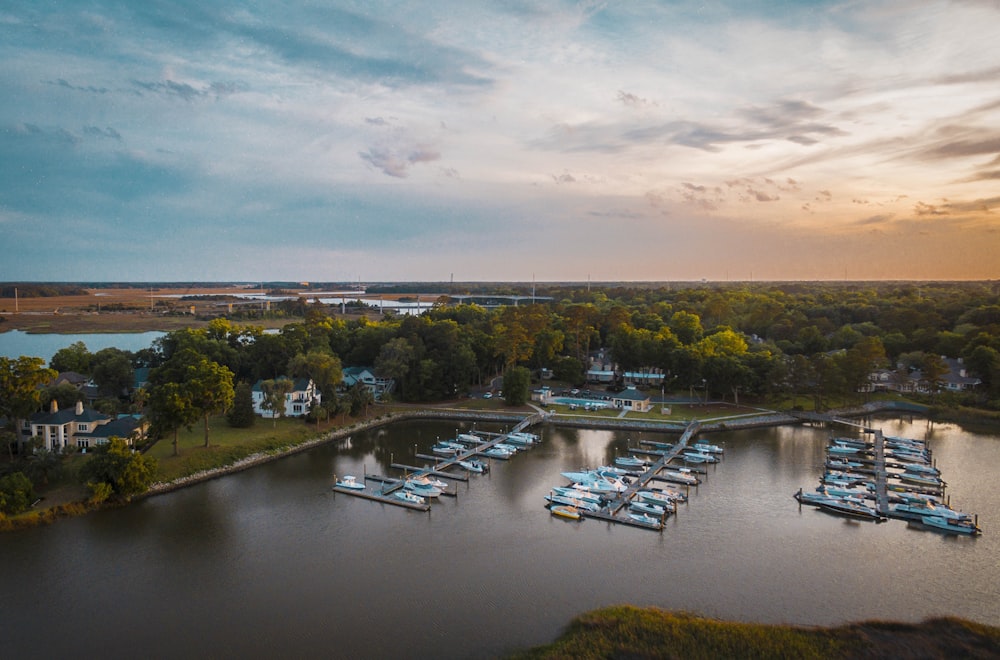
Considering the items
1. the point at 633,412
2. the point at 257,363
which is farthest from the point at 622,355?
the point at 257,363

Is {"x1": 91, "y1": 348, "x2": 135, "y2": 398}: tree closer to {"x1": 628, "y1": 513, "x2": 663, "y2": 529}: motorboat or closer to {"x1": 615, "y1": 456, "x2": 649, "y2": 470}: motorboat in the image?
{"x1": 615, "y1": 456, "x2": 649, "y2": 470}: motorboat

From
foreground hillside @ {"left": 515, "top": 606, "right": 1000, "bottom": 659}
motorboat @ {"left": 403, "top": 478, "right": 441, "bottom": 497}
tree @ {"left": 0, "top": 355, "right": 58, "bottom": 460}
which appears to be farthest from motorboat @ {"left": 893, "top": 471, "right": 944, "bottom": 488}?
tree @ {"left": 0, "top": 355, "right": 58, "bottom": 460}

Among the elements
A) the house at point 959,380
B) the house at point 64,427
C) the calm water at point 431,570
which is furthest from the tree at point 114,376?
the house at point 959,380

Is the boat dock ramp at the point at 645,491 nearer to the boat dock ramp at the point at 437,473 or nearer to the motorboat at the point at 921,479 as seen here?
the boat dock ramp at the point at 437,473

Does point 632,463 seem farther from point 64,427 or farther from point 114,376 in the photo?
point 114,376

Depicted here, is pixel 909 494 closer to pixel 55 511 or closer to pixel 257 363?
pixel 55 511

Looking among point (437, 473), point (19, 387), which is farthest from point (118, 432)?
point (437, 473)
